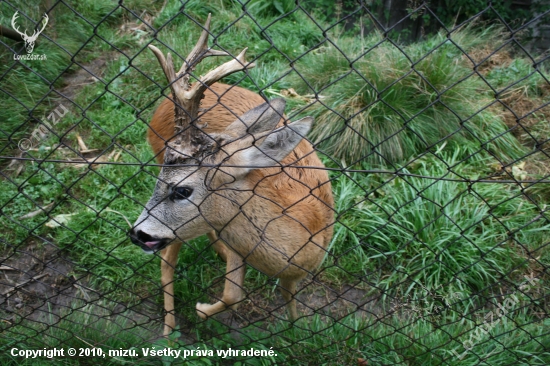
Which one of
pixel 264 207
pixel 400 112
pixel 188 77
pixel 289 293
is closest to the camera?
pixel 188 77

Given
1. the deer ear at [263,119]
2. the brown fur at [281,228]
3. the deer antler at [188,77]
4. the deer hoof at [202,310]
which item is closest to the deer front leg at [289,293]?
the brown fur at [281,228]

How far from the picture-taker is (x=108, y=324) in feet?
10.9

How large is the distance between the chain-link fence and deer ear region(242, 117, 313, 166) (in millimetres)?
12

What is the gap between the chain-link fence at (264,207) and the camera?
9.22 ft

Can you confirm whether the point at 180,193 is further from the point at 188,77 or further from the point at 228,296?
the point at 228,296

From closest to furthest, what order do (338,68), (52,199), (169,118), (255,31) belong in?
1. (169,118)
2. (52,199)
3. (338,68)
4. (255,31)

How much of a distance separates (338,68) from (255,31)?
1344 millimetres

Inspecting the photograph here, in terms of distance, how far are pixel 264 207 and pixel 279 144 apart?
42 cm

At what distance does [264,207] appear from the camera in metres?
3.03

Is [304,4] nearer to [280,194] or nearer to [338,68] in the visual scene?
[338,68]

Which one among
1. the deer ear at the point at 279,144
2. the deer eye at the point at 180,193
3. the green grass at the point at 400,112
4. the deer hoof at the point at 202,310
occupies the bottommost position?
the deer hoof at the point at 202,310

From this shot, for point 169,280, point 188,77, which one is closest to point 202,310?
point 169,280

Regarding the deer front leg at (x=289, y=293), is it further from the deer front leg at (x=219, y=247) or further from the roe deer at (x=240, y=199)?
the deer front leg at (x=219, y=247)

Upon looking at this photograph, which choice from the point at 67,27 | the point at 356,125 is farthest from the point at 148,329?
the point at 67,27
